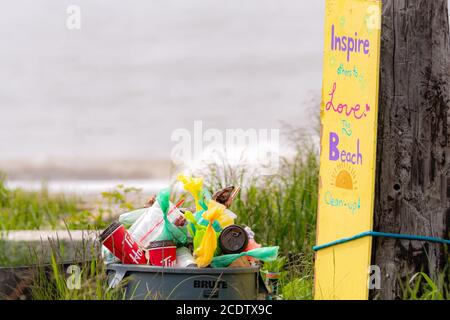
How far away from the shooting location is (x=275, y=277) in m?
4.22

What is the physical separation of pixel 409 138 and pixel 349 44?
567 millimetres

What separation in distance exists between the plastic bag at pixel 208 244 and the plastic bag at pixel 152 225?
0.73 feet

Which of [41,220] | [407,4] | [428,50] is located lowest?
[41,220]

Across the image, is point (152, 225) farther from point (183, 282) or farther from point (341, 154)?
point (341, 154)

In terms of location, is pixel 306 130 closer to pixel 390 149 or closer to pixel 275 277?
pixel 275 277

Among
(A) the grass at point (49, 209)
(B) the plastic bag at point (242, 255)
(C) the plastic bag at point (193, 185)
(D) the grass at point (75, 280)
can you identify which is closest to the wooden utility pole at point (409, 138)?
(B) the plastic bag at point (242, 255)

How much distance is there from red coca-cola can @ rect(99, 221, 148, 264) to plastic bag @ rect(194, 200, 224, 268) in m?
0.33

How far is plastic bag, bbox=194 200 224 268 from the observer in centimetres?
354

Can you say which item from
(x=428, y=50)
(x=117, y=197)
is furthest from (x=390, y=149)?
(x=117, y=197)

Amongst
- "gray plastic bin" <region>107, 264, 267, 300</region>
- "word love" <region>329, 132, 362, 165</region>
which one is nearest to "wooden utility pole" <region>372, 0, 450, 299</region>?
"word love" <region>329, 132, 362, 165</region>

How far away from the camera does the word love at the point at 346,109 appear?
344 cm

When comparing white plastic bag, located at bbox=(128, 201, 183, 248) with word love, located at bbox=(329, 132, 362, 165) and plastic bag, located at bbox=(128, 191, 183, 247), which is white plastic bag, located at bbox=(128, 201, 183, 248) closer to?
plastic bag, located at bbox=(128, 191, 183, 247)

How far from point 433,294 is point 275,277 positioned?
1104 mm

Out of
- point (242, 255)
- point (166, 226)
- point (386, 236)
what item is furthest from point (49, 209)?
point (386, 236)
